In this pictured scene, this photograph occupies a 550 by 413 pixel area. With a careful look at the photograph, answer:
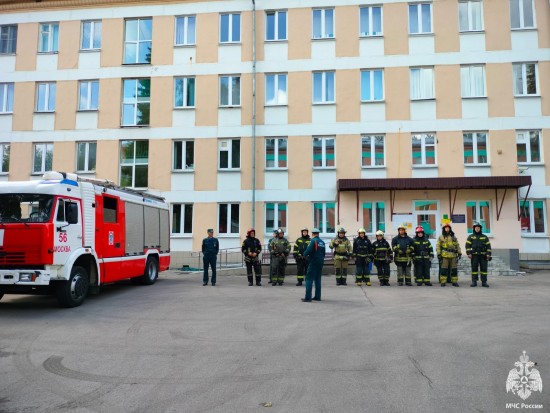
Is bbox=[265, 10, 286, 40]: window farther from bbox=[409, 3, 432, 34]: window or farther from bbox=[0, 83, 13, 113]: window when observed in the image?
bbox=[0, 83, 13, 113]: window

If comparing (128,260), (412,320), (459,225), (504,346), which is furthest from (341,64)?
(504,346)

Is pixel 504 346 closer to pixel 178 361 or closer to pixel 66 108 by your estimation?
pixel 178 361

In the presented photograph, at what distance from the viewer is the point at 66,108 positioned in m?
21.4

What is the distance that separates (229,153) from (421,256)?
36.0ft

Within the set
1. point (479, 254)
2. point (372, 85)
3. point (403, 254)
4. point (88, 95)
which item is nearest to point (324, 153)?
point (372, 85)

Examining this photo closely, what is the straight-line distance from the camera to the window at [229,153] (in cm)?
2052

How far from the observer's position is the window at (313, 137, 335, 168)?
20031mm

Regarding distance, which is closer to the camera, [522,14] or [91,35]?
[522,14]

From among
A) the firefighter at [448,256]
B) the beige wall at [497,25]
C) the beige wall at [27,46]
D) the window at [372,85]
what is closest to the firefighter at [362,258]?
the firefighter at [448,256]

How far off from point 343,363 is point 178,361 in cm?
215

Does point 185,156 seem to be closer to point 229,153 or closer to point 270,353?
point 229,153

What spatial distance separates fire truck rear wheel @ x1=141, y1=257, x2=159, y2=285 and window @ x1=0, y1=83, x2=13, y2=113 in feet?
47.6

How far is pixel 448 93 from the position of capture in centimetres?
1956

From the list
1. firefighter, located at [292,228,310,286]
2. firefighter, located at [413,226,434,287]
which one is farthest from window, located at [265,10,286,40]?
firefighter, located at [413,226,434,287]
